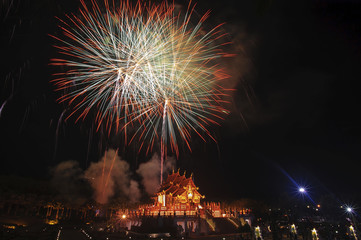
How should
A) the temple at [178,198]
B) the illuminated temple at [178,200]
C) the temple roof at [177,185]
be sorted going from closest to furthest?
the illuminated temple at [178,200]
the temple at [178,198]
the temple roof at [177,185]

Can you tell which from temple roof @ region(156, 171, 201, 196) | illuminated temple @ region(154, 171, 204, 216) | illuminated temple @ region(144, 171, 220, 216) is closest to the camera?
illuminated temple @ region(144, 171, 220, 216)

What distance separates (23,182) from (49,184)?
6297 millimetres

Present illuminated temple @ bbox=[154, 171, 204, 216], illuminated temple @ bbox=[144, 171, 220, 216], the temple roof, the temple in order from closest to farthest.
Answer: illuminated temple @ bbox=[144, 171, 220, 216] → the temple → illuminated temple @ bbox=[154, 171, 204, 216] → the temple roof

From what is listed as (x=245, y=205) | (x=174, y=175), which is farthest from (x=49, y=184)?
(x=245, y=205)

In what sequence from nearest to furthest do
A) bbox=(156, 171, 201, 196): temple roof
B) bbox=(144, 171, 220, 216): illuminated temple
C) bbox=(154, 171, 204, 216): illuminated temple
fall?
bbox=(144, 171, 220, 216): illuminated temple → bbox=(154, 171, 204, 216): illuminated temple → bbox=(156, 171, 201, 196): temple roof

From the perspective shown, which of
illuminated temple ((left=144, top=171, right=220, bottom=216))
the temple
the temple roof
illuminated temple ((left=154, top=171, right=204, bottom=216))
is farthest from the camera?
the temple roof

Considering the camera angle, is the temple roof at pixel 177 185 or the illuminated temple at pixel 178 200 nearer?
the illuminated temple at pixel 178 200

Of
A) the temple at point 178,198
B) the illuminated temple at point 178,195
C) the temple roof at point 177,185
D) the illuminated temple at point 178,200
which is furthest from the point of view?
the temple roof at point 177,185

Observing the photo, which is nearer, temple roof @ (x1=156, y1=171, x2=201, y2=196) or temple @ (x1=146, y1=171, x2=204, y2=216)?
temple @ (x1=146, y1=171, x2=204, y2=216)

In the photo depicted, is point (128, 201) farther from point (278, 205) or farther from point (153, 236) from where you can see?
point (278, 205)

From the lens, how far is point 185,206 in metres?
37.7

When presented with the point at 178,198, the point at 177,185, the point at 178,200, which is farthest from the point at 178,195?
the point at 177,185

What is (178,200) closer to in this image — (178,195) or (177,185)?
(178,195)

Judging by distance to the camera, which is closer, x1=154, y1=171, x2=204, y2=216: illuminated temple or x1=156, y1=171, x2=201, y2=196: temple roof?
x1=154, y1=171, x2=204, y2=216: illuminated temple
